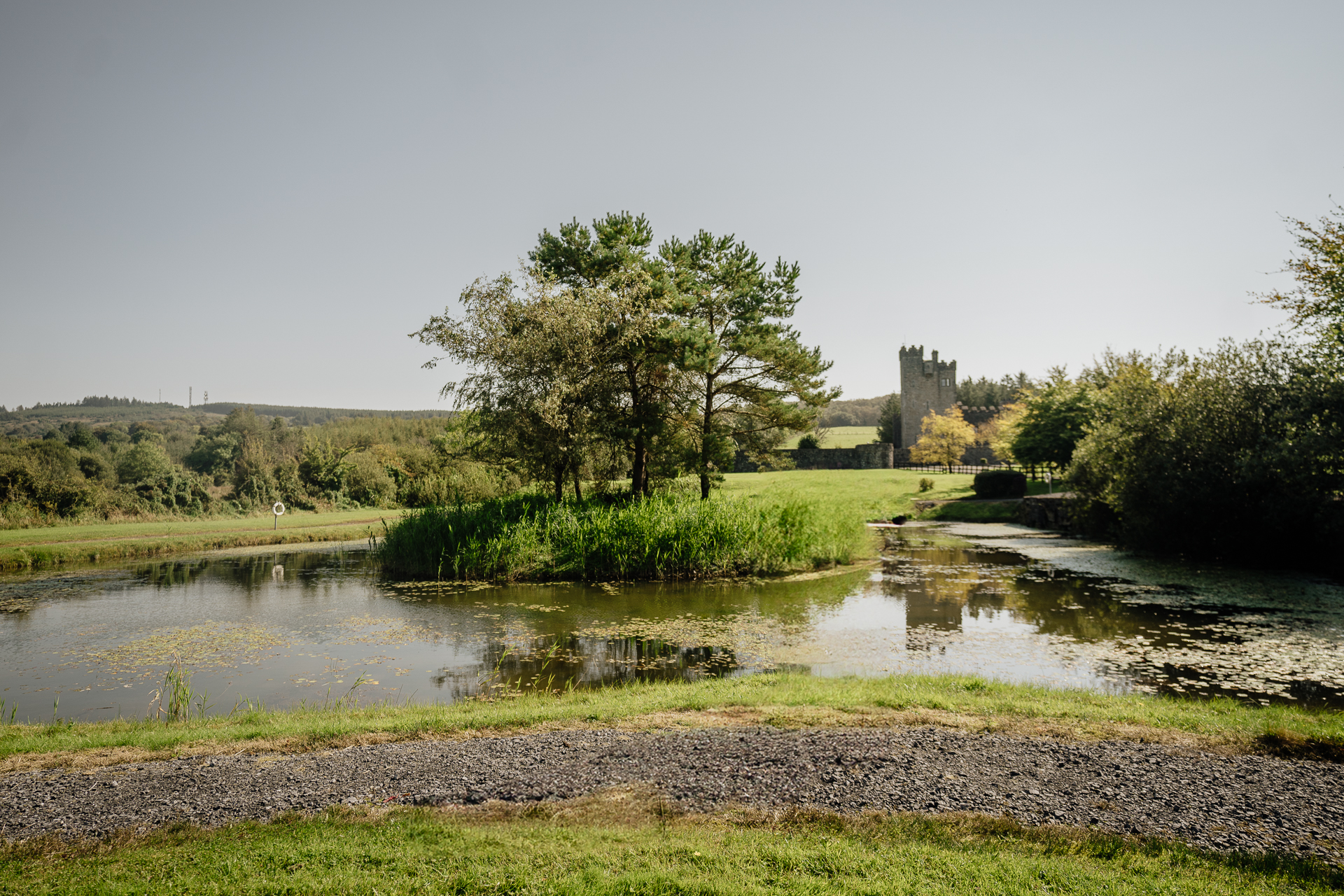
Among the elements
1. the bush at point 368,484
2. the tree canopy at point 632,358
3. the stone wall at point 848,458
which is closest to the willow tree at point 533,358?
the tree canopy at point 632,358

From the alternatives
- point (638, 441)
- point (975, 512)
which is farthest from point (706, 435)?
point (975, 512)

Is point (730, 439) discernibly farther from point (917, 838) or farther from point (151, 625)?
point (917, 838)

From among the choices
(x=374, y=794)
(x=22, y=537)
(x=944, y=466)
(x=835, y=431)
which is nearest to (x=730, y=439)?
(x=374, y=794)

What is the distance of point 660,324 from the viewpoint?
53.9ft

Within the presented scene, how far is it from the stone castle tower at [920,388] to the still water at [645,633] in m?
50.4

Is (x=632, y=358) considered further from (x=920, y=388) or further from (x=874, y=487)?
(x=920, y=388)

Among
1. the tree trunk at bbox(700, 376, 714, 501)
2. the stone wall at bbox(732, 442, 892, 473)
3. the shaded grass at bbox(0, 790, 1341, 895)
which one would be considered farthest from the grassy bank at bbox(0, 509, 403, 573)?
the stone wall at bbox(732, 442, 892, 473)

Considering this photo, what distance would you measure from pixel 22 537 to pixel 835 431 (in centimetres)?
7691

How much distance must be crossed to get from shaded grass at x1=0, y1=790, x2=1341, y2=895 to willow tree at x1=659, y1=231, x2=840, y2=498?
553 inches

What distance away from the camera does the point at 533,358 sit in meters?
14.9

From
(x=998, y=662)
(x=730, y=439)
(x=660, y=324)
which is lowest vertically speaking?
(x=998, y=662)

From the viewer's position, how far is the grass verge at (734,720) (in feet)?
15.6

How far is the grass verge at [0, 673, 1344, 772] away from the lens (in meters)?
4.75

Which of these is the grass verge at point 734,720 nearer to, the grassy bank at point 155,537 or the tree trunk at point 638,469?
the tree trunk at point 638,469
